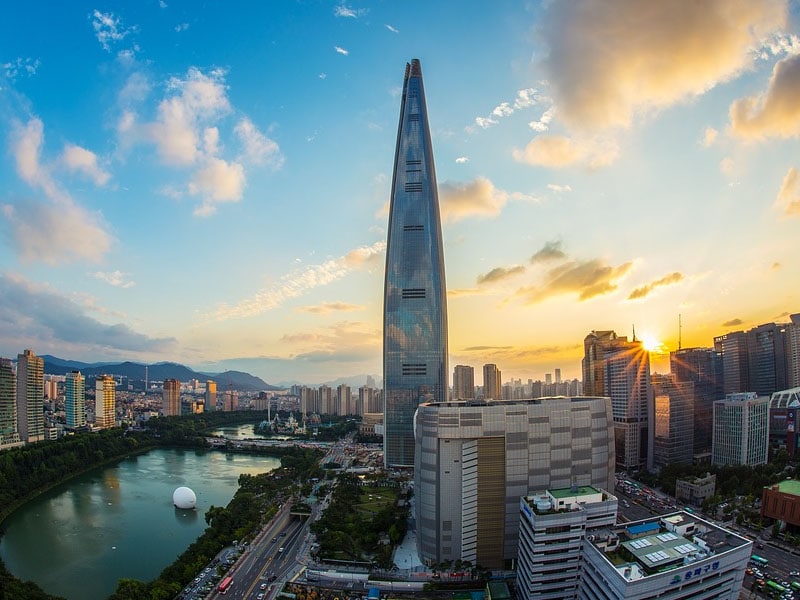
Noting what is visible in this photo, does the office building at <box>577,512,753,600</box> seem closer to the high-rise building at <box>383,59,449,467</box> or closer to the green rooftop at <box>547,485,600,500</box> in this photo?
the green rooftop at <box>547,485,600,500</box>

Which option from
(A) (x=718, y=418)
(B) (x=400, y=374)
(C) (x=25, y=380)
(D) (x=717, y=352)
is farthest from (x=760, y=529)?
(C) (x=25, y=380)

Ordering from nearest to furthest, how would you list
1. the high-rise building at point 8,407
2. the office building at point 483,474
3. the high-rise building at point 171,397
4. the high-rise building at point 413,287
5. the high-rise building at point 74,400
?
the office building at point 483,474, the high-rise building at point 413,287, the high-rise building at point 8,407, the high-rise building at point 74,400, the high-rise building at point 171,397

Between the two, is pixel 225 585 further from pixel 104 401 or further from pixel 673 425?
pixel 104 401

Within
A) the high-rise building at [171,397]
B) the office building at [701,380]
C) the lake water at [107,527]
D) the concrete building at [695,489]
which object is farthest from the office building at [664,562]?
the high-rise building at [171,397]

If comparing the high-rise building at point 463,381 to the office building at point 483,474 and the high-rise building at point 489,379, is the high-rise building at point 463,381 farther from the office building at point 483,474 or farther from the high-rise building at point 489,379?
the office building at point 483,474

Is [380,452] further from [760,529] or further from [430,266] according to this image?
[760,529]

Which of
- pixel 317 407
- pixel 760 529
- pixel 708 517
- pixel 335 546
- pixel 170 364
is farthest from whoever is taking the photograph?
pixel 170 364

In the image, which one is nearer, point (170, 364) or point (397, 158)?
point (397, 158)
